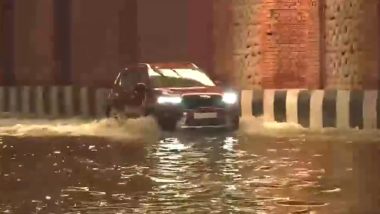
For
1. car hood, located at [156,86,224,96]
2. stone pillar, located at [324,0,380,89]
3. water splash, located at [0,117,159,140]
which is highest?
stone pillar, located at [324,0,380,89]

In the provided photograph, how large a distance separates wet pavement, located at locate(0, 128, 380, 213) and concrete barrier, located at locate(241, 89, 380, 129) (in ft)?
4.71

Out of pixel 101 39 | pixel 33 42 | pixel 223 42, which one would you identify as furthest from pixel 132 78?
pixel 33 42

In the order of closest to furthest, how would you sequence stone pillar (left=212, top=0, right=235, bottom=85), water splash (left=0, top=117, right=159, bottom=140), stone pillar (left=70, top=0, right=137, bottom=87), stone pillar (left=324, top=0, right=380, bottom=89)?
water splash (left=0, top=117, right=159, bottom=140)
stone pillar (left=324, top=0, right=380, bottom=89)
stone pillar (left=212, top=0, right=235, bottom=85)
stone pillar (left=70, top=0, right=137, bottom=87)

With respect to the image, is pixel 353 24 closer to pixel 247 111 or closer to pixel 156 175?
pixel 247 111

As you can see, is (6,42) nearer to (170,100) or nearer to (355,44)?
(355,44)

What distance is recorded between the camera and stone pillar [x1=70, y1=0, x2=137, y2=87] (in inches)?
1119

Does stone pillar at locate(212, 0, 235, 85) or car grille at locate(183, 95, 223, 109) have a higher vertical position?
stone pillar at locate(212, 0, 235, 85)

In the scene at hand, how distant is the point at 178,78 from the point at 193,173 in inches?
294

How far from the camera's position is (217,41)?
81.6 ft

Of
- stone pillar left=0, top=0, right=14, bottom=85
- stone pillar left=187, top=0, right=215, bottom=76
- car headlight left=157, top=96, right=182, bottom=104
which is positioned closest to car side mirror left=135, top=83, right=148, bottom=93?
car headlight left=157, top=96, right=182, bottom=104

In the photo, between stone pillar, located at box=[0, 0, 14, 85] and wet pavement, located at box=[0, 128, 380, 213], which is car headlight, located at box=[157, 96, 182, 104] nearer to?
wet pavement, located at box=[0, 128, 380, 213]

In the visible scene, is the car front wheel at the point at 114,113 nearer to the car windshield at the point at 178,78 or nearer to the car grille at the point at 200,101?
the car windshield at the point at 178,78

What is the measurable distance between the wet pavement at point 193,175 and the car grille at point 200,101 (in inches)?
38.8

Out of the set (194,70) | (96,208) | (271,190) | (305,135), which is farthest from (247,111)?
(96,208)
